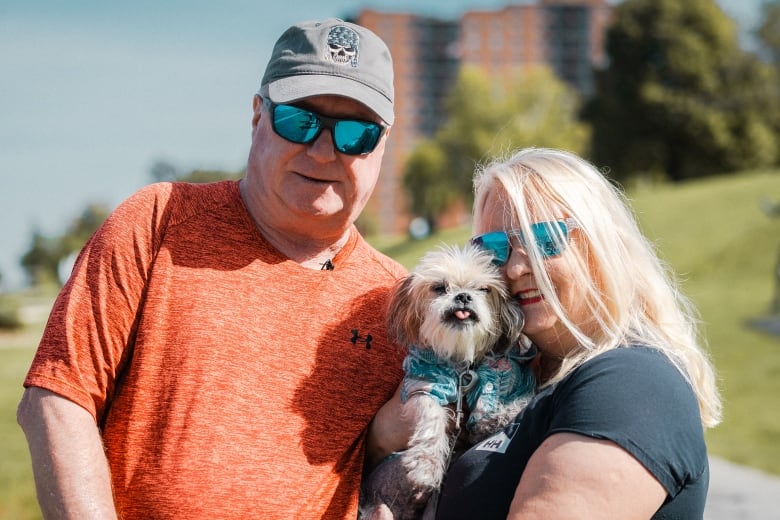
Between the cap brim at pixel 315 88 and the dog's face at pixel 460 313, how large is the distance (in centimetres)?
73

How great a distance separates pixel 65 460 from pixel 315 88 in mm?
1518

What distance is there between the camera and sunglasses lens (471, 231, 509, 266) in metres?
3.12

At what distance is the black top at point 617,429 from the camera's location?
2.45m

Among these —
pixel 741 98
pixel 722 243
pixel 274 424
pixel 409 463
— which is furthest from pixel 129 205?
pixel 741 98

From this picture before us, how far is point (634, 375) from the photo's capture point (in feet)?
8.43

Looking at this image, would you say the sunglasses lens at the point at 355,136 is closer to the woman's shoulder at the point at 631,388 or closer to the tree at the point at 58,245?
the woman's shoulder at the point at 631,388

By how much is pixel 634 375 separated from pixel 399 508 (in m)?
1.17

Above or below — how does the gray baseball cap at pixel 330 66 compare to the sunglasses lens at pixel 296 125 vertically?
above

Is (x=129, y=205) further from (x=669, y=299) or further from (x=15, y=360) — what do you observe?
(x=15, y=360)

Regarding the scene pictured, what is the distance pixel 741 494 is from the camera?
26.6 feet

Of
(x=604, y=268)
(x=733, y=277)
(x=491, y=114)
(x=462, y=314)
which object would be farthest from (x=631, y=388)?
(x=491, y=114)

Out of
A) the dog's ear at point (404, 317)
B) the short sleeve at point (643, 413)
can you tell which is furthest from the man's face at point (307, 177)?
the short sleeve at point (643, 413)

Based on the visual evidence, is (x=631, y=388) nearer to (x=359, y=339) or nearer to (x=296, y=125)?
(x=359, y=339)

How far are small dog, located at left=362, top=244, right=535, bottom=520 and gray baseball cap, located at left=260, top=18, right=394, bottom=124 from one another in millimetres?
696
